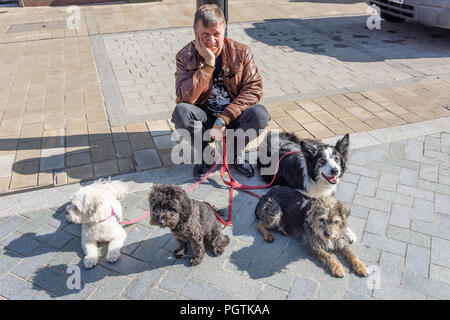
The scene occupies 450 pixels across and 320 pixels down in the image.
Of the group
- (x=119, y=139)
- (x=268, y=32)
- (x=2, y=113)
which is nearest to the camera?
(x=119, y=139)

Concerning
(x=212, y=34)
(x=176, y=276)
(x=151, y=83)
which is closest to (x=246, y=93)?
(x=212, y=34)

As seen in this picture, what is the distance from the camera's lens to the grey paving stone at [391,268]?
305cm

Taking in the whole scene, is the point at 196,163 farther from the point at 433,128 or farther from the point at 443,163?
the point at 433,128

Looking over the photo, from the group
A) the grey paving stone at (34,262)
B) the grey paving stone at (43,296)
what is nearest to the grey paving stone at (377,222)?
the grey paving stone at (43,296)

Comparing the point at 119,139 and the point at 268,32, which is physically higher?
the point at 268,32

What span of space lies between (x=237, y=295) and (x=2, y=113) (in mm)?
5782

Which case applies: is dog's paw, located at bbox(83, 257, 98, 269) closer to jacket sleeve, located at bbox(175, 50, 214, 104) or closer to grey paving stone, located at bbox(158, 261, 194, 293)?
grey paving stone, located at bbox(158, 261, 194, 293)

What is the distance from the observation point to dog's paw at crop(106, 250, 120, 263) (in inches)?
128

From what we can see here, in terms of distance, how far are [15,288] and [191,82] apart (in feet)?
9.52

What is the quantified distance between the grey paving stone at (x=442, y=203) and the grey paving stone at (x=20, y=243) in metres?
4.64

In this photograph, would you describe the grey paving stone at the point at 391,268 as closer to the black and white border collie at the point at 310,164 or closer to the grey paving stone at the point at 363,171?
the black and white border collie at the point at 310,164

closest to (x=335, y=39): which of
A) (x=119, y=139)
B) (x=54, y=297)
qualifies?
(x=119, y=139)

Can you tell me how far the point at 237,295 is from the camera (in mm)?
2953

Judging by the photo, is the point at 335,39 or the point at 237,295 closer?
the point at 237,295
